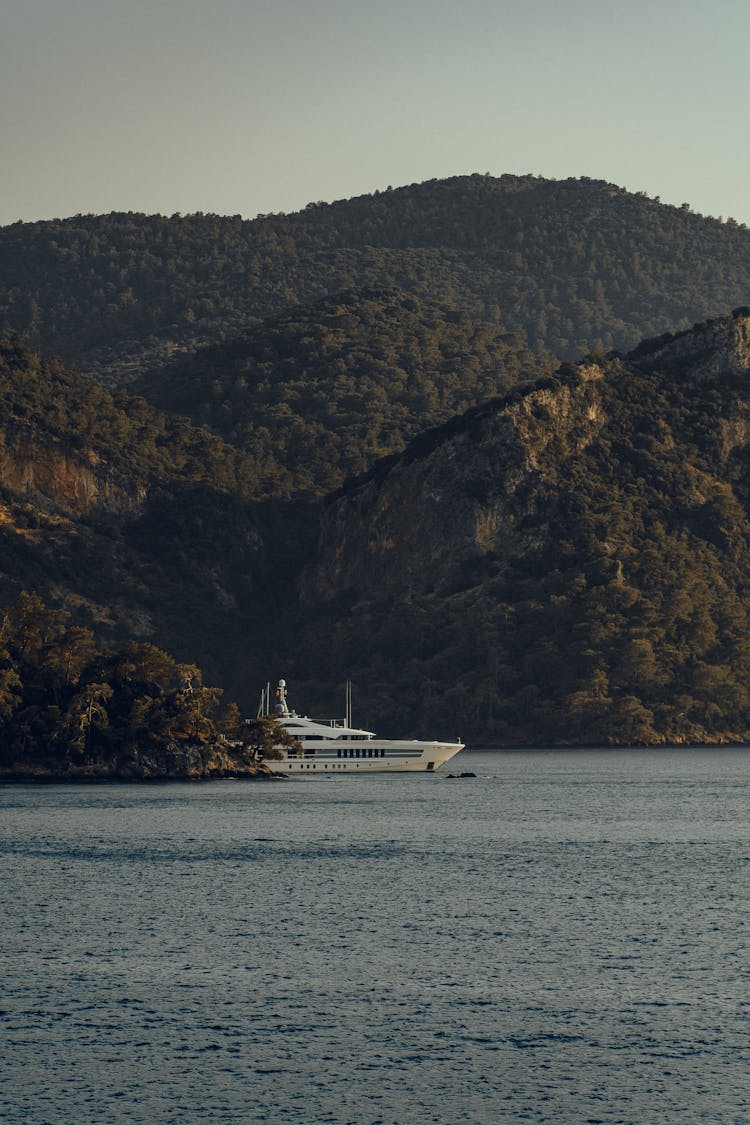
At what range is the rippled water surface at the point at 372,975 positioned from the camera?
47.4 m

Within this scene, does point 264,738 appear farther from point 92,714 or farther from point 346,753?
point 92,714

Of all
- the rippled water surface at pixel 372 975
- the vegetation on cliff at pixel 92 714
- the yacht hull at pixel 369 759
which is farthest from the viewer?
the yacht hull at pixel 369 759

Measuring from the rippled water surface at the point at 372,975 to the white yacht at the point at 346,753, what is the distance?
72637mm

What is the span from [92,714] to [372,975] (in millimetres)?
105215

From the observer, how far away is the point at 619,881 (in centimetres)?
8794

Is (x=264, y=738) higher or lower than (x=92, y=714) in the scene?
lower

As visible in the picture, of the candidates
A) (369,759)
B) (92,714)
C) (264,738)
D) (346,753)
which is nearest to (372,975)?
(92,714)

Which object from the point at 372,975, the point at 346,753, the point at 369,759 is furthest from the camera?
the point at 369,759

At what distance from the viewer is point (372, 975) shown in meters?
62.3

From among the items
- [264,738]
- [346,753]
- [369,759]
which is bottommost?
[369,759]

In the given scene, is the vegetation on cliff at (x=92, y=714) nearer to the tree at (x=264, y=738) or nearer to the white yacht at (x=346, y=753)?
the tree at (x=264, y=738)

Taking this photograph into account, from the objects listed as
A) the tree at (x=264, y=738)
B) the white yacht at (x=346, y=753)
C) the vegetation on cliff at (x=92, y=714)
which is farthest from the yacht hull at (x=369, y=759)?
the vegetation on cliff at (x=92, y=714)

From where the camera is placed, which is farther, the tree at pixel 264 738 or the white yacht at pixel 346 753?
the white yacht at pixel 346 753

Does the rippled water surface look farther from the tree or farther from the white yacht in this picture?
the white yacht
